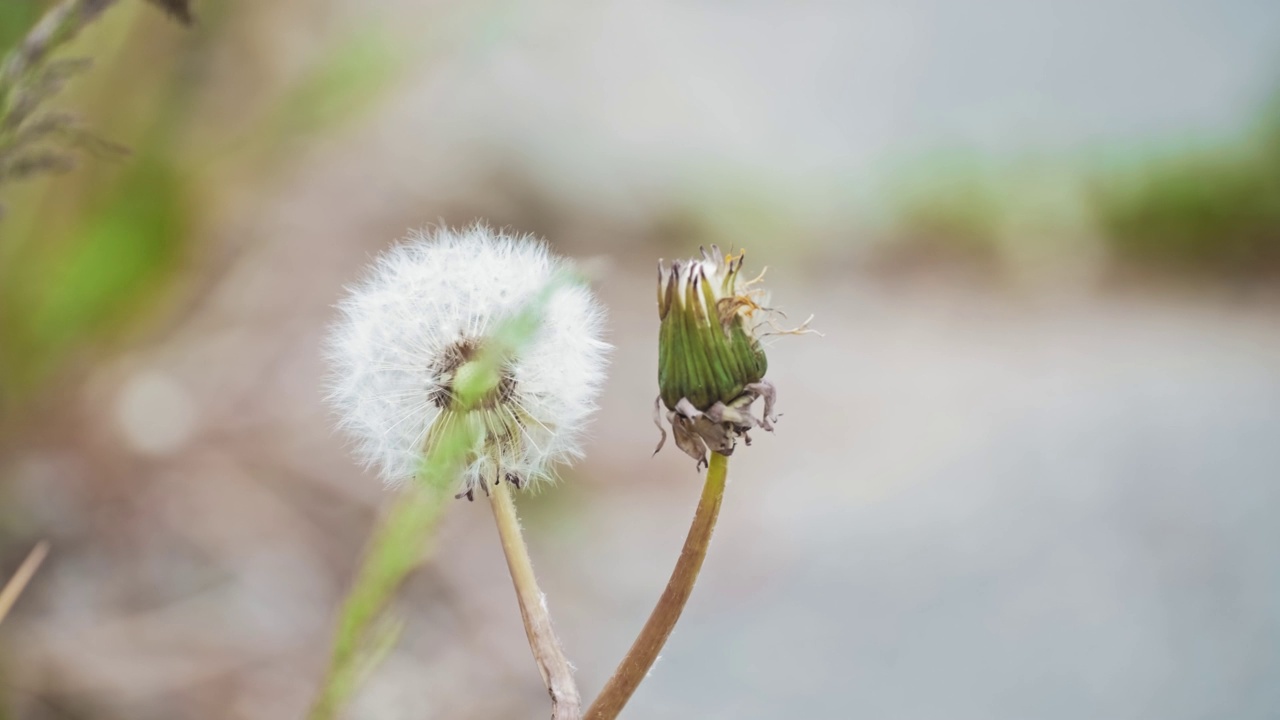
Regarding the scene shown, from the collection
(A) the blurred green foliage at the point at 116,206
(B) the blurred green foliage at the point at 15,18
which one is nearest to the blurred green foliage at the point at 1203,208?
(A) the blurred green foliage at the point at 116,206

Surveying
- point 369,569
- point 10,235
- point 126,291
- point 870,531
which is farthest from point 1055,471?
point 369,569

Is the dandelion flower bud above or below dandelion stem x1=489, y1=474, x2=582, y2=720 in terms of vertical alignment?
above

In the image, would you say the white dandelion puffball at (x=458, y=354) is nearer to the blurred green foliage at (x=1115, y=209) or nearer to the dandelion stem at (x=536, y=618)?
the dandelion stem at (x=536, y=618)

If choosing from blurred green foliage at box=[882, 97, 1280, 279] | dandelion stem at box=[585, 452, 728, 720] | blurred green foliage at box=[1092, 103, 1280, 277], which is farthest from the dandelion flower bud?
blurred green foliage at box=[1092, 103, 1280, 277]

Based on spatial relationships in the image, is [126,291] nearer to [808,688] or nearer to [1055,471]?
[808,688]

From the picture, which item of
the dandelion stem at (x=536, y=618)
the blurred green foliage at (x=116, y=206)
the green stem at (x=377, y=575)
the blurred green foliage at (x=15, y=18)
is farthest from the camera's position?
the blurred green foliage at (x=116, y=206)

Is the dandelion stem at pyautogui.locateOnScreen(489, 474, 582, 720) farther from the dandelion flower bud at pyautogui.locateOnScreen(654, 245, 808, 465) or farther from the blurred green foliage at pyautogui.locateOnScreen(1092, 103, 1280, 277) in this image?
the blurred green foliage at pyautogui.locateOnScreen(1092, 103, 1280, 277)

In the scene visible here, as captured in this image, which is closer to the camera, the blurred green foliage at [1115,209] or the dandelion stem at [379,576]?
the dandelion stem at [379,576]
